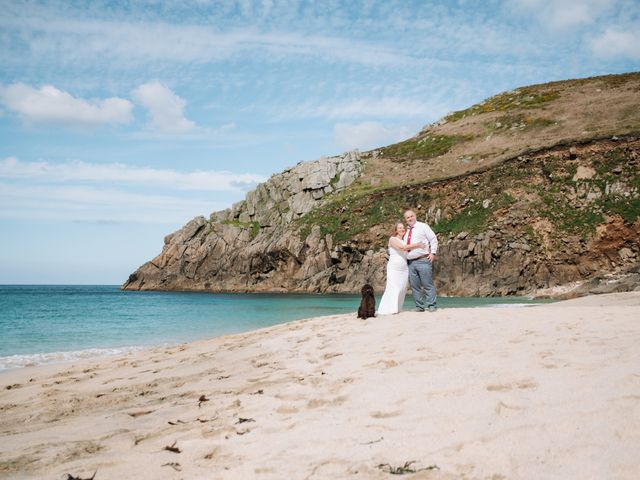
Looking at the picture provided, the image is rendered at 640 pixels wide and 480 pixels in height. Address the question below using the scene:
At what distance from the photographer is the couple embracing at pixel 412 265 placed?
11.3 m

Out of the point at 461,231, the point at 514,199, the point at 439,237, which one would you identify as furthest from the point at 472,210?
the point at 439,237

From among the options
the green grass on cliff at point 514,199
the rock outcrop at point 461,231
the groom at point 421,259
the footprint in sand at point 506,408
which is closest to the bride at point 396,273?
the groom at point 421,259

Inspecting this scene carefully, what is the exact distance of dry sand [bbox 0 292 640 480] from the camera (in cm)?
344

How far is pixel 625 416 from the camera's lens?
143 inches

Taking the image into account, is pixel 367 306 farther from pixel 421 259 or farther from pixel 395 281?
pixel 421 259

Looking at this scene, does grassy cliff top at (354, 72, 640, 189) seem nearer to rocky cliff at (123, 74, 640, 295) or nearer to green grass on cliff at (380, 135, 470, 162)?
green grass on cliff at (380, 135, 470, 162)

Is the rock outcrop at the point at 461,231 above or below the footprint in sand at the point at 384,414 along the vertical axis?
above

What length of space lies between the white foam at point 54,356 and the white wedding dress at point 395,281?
7378mm

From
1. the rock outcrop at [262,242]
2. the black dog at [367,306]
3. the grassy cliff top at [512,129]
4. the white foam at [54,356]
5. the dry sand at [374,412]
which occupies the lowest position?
the white foam at [54,356]

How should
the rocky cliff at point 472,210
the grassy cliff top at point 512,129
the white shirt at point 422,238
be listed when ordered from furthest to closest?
the grassy cliff top at point 512,129, the rocky cliff at point 472,210, the white shirt at point 422,238

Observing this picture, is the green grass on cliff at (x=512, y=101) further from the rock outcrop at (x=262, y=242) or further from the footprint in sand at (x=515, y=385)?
the footprint in sand at (x=515, y=385)

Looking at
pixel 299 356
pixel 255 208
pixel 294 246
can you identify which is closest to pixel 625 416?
pixel 299 356

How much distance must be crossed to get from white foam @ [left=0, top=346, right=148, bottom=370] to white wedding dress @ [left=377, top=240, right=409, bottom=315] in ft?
24.2

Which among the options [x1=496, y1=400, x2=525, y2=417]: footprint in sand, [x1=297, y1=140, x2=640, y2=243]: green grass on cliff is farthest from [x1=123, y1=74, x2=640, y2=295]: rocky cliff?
[x1=496, y1=400, x2=525, y2=417]: footprint in sand
